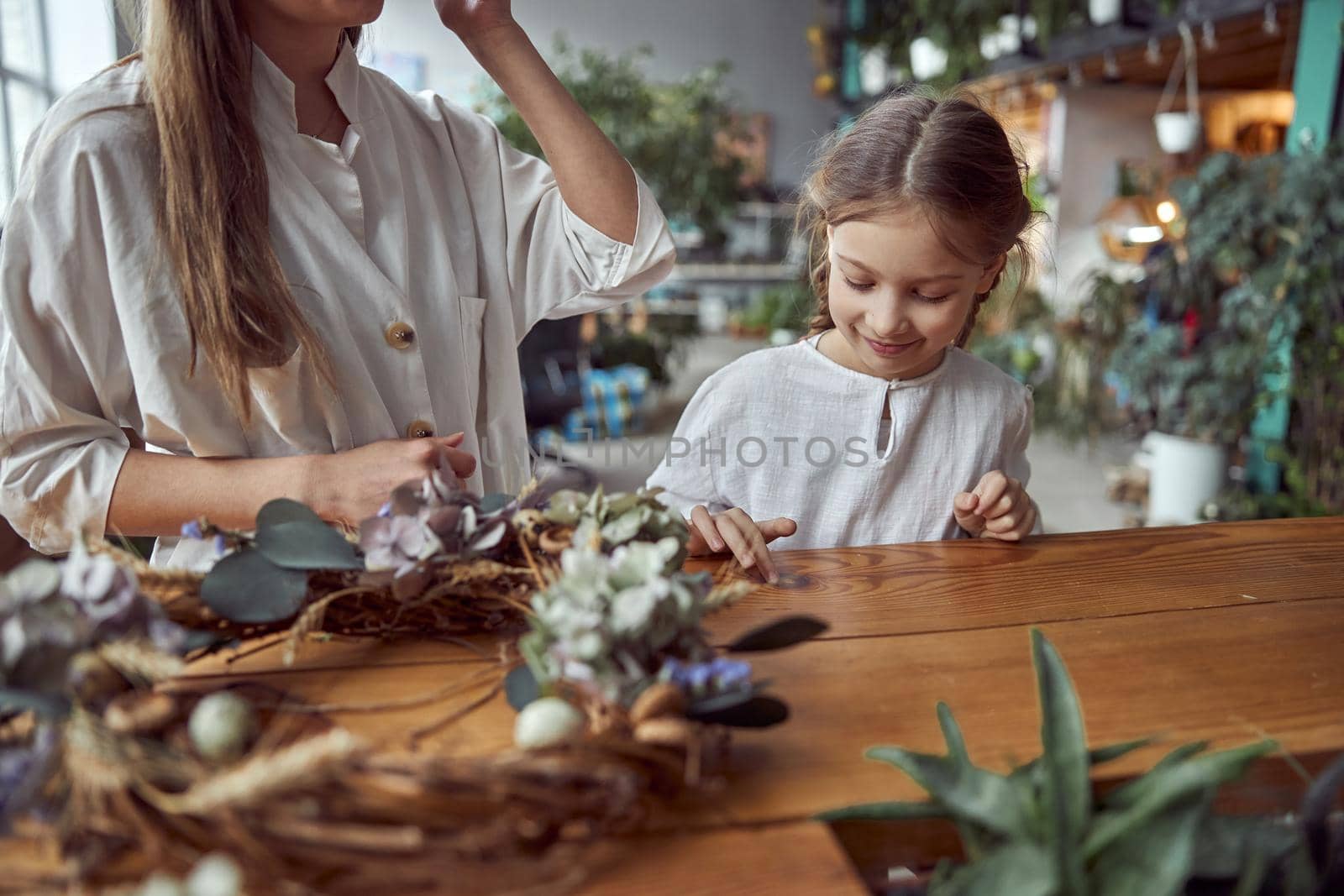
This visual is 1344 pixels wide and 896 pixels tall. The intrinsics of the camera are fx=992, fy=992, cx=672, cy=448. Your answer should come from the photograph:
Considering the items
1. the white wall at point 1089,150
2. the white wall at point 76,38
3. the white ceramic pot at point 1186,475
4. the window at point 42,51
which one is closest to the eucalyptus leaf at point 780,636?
the window at point 42,51

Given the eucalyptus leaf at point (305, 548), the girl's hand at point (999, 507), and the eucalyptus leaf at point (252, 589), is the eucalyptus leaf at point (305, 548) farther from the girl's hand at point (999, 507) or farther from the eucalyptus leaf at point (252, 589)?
the girl's hand at point (999, 507)

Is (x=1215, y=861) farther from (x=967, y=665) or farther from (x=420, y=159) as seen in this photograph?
(x=420, y=159)

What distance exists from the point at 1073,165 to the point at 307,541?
24.1 ft

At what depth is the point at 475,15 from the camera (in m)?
1.14

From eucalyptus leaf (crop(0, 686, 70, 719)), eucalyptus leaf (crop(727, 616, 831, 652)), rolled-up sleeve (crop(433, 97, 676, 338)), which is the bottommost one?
eucalyptus leaf (crop(727, 616, 831, 652))

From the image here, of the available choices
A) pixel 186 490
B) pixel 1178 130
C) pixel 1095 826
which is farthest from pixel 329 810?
pixel 1178 130

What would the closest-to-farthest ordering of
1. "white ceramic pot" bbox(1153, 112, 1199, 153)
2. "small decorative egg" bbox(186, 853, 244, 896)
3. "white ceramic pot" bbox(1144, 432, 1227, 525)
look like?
"small decorative egg" bbox(186, 853, 244, 896) < "white ceramic pot" bbox(1144, 432, 1227, 525) < "white ceramic pot" bbox(1153, 112, 1199, 153)

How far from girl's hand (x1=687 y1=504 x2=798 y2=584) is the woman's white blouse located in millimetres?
354

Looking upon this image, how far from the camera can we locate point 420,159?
1.25m

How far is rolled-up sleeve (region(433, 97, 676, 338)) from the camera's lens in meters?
1.25

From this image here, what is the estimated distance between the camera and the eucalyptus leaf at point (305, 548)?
2.31ft

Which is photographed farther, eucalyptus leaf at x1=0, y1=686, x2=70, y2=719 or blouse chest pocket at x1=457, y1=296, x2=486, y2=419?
blouse chest pocket at x1=457, y1=296, x2=486, y2=419

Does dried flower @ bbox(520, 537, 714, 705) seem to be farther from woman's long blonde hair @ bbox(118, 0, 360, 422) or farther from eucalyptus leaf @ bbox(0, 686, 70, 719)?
woman's long blonde hair @ bbox(118, 0, 360, 422)

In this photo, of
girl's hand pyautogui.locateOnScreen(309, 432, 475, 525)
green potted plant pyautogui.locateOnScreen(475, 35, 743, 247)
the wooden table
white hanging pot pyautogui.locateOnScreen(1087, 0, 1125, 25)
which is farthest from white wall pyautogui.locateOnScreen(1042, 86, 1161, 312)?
girl's hand pyautogui.locateOnScreen(309, 432, 475, 525)
